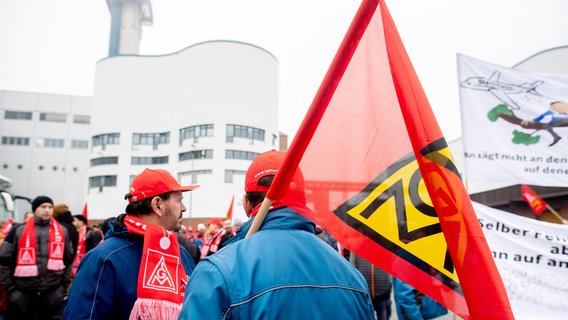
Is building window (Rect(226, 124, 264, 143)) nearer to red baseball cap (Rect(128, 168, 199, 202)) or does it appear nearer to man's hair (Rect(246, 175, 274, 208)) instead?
red baseball cap (Rect(128, 168, 199, 202))

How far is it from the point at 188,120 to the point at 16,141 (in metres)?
25.6

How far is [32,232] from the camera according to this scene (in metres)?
5.92

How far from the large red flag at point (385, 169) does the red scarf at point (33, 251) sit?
202 inches

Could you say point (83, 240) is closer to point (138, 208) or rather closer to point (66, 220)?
point (66, 220)

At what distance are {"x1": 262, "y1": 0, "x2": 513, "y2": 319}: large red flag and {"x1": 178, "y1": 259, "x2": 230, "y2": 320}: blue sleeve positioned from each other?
30.6 inches

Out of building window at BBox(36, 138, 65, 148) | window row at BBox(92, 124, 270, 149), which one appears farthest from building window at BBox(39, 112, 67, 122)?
window row at BBox(92, 124, 270, 149)

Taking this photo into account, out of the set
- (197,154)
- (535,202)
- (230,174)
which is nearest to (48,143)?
(197,154)

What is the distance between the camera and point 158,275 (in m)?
2.81

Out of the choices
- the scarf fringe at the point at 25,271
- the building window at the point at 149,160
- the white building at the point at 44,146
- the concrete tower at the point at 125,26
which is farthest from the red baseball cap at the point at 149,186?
the concrete tower at the point at 125,26

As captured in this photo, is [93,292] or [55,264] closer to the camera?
[93,292]

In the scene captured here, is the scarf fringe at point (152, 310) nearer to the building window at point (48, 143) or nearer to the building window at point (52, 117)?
the building window at point (48, 143)

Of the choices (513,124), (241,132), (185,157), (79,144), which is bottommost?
(513,124)

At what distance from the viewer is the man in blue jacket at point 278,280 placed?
1543mm

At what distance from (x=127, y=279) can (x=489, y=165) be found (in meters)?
4.87
